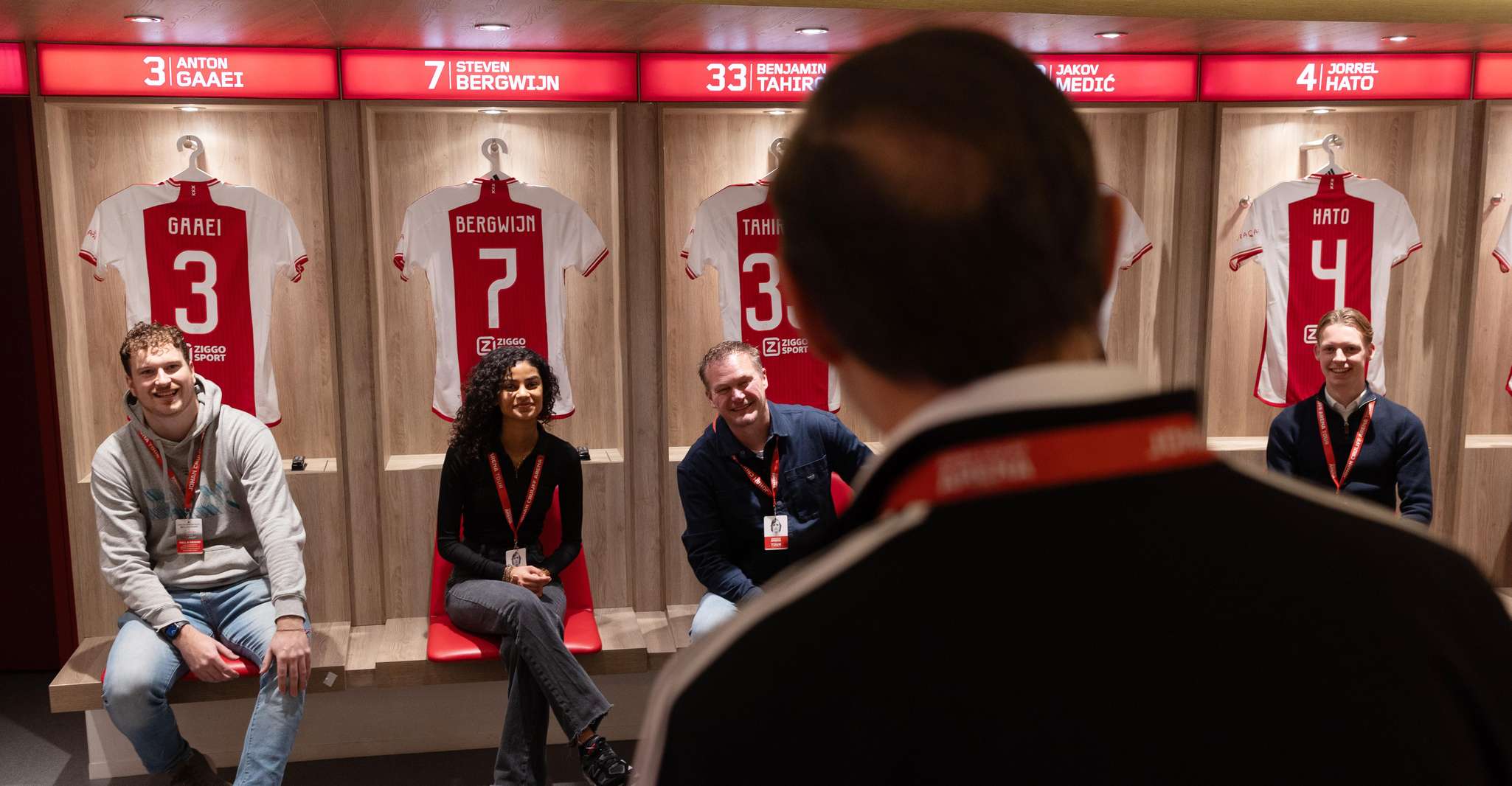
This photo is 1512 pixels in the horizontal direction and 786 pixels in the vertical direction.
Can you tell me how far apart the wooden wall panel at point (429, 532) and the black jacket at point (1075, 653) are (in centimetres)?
397

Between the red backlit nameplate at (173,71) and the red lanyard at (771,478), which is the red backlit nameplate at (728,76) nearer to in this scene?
the red backlit nameplate at (173,71)

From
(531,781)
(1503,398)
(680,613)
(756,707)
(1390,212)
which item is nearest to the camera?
(756,707)

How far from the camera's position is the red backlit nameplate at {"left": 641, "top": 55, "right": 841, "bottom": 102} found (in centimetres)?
431

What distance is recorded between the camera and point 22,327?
4.58 metres

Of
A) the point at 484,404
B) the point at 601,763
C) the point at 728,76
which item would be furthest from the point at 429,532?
the point at 728,76

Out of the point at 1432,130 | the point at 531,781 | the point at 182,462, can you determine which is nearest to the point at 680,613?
the point at 531,781

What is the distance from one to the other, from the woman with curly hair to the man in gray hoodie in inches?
20.8

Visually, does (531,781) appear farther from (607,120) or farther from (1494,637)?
(1494,637)

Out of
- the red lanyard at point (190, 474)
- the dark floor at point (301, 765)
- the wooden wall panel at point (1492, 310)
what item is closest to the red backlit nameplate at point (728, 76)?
the red lanyard at point (190, 474)

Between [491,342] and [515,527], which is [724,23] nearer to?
[491,342]

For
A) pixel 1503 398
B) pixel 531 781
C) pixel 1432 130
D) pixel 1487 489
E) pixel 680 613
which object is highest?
pixel 1432 130

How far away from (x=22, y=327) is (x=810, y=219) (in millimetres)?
5027

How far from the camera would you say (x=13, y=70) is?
395 cm

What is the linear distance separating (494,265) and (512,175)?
14.4 inches
